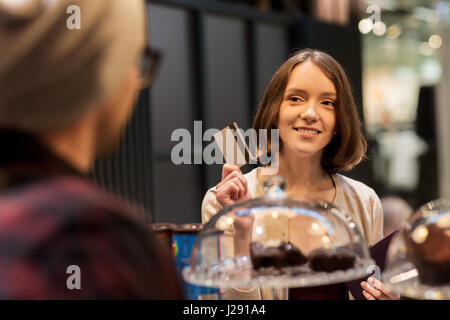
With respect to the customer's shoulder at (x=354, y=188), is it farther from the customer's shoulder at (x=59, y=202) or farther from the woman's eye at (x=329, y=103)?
the customer's shoulder at (x=59, y=202)

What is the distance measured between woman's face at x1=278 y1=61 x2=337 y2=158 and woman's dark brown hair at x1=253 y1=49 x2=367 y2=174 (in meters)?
0.03

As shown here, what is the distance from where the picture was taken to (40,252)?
26.9 inches

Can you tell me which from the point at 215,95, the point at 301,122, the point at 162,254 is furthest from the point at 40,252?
the point at 215,95

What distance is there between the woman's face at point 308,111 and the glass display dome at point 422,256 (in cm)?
81

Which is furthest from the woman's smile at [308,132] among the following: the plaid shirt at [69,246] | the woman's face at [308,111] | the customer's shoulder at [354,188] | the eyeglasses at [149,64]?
the plaid shirt at [69,246]

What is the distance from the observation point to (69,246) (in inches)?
27.2

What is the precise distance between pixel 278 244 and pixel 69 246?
63 cm

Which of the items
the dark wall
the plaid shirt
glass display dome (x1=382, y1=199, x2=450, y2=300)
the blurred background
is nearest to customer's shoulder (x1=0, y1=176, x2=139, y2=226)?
the plaid shirt

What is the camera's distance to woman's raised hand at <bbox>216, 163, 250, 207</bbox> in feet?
6.16

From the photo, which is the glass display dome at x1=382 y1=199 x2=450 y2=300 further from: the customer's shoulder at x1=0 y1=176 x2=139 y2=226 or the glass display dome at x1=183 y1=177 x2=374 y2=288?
the customer's shoulder at x1=0 y1=176 x2=139 y2=226

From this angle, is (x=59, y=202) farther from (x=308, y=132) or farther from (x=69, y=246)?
(x=308, y=132)

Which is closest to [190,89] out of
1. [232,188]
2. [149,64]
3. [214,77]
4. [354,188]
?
[214,77]

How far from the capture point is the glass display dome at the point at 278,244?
1.24m
